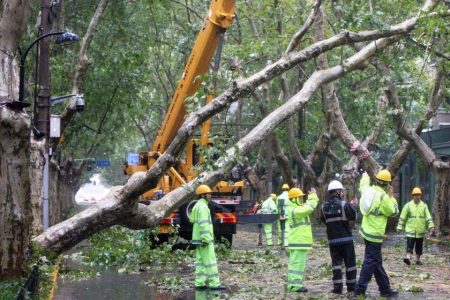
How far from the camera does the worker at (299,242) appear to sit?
14055 millimetres

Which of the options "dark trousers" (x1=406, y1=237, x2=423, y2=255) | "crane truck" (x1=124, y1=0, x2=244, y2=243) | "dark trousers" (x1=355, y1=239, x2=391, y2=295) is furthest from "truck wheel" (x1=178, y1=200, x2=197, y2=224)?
"dark trousers" (x1=355, y1=239, x2=391, y2=295)

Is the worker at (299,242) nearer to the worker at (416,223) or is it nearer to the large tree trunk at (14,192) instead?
the worker at (416,223)

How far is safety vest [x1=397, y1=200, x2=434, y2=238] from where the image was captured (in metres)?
18.2

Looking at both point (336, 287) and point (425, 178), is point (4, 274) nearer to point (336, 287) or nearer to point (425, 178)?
point (336, 287)

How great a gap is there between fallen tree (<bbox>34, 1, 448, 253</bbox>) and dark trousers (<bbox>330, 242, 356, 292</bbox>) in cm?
237

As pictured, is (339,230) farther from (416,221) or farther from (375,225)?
(416,221)

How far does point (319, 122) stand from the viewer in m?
40.5

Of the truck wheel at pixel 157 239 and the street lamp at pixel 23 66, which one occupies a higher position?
the street lamp at pixel 23 66

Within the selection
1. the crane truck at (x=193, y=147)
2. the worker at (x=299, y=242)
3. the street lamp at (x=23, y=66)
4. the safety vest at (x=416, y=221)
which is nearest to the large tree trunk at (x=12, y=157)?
the street lamp at (x=23, y=66)

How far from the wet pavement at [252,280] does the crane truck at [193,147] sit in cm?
141

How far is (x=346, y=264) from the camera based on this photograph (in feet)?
44.7

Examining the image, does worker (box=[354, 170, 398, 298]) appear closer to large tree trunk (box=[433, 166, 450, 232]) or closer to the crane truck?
the crane truck

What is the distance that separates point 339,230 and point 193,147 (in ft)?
34.6

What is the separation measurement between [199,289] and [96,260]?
4913mm
